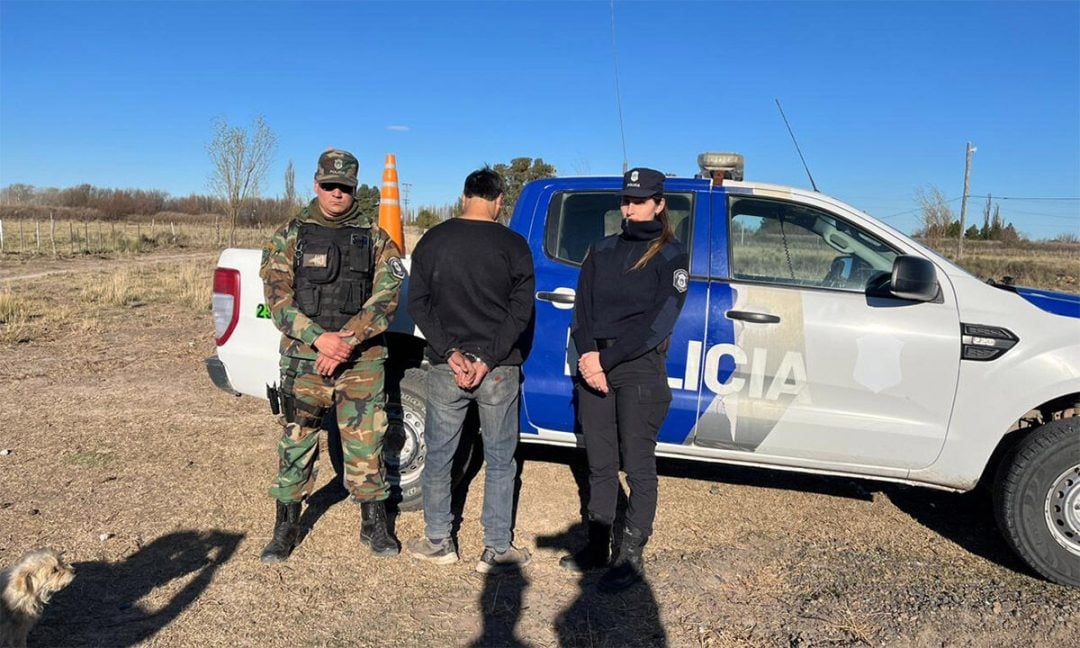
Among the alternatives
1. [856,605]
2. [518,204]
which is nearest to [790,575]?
[856,605]

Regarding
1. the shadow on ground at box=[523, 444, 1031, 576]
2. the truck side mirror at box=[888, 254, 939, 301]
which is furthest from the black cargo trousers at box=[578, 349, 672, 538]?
the shadow on ground at box=[523, 444, 1031, 576]

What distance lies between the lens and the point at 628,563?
3.40 meters

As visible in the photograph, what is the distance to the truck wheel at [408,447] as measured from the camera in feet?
13.8

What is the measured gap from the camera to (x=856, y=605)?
3.27m

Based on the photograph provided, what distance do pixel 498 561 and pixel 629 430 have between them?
95 cm

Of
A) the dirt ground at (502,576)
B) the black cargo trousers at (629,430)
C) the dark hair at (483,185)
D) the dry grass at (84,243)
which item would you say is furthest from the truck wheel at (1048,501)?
the dry grass at (84,243)

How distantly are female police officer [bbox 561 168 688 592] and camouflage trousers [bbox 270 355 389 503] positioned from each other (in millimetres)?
1062

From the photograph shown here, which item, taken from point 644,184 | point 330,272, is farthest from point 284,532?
point 644,184

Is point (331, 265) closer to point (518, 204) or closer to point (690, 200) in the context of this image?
point (518, 204)

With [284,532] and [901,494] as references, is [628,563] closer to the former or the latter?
[284,532]

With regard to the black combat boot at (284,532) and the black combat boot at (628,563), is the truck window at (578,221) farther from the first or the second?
the black combat boot at (284,532)

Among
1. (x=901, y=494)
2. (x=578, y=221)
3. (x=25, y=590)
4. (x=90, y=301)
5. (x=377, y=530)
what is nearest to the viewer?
(x=25, y=590)

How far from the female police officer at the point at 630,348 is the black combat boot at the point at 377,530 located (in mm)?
1066

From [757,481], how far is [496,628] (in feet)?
8.18
